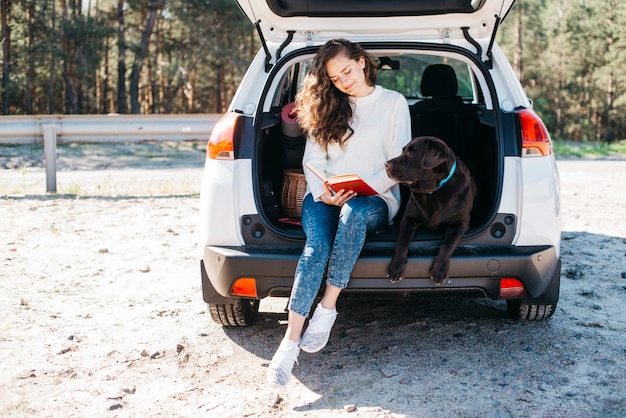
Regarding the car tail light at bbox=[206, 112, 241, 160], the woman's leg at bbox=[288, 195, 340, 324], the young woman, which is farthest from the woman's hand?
the car tail light at bbox=[206, 112, 241, 160]

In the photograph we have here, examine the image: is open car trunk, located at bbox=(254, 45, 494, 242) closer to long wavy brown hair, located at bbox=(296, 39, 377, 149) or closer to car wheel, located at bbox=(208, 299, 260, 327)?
long wavy brown hair, located at bbox=(296, 39, 377, 149)

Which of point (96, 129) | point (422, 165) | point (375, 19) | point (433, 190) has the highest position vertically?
point (375, 19)

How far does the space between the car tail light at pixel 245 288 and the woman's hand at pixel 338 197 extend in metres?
0.56

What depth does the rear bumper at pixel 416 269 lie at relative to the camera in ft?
11.5

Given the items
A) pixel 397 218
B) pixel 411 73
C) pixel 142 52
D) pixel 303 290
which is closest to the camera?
pixel 303 290

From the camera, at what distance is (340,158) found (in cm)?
393

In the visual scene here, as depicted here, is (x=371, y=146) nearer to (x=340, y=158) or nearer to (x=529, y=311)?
(x=340, y=158)

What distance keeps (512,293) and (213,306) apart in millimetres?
1614

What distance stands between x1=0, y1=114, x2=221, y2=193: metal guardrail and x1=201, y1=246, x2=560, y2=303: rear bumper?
21.1 ft

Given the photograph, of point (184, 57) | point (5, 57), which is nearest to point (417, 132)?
point (5, 57)

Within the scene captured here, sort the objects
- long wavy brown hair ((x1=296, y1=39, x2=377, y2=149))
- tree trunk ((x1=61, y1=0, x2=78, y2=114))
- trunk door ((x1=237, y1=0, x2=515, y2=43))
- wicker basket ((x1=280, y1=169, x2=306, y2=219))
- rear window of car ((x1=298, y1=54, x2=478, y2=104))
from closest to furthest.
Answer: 1. long wavy brown hair ((x1=296, y1=39, x2=377, y2=149))
2. trunk door ((x1=237, y1=0, x2=515, y2=43))
3. wicker basket ((x1=280, y1=169, x2=306, y2=219))
4. rear window of car ((x1=298, y1=54, x2=478, y2=104))
5. tree trunk ((x1=61, y1=0, x2=78, y2=114))

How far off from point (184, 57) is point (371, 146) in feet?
98.6

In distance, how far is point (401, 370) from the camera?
353cm

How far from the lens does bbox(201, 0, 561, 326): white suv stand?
139 inches
